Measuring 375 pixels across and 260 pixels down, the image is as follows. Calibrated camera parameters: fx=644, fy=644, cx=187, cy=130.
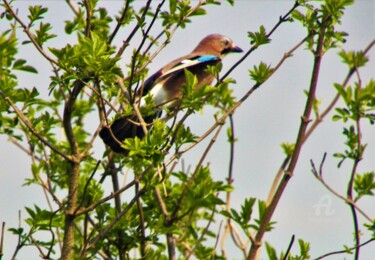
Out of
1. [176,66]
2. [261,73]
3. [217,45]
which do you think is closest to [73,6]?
[176,66]

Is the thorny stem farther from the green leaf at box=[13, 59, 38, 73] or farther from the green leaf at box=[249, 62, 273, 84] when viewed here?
the green leaf at box=[13, 59, 38, 73]

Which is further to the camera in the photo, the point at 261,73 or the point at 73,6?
the point at 73,6

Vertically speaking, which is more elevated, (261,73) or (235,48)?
(235,48)

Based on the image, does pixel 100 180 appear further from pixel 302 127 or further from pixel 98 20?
pixel 302 127

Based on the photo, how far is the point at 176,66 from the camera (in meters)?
6.36

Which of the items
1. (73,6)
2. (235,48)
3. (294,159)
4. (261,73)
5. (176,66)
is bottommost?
(294,159)

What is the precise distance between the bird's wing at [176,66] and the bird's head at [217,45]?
62.1 inches

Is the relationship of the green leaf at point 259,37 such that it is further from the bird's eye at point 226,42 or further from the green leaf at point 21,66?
the bird's eye at point 226,42

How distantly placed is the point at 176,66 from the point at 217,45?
7.18 feet

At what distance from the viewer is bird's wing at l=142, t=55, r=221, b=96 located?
243 inches

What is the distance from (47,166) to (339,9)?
2.55 metres

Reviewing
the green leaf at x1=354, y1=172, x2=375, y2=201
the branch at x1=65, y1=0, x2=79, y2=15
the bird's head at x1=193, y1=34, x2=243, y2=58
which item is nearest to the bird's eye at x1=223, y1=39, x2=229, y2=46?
the bird's head at x1=193, y1=34, x2=243, y2=58

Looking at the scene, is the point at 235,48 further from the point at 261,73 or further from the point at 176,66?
the point at 261,73

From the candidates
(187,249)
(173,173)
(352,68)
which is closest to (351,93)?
(352,68)
